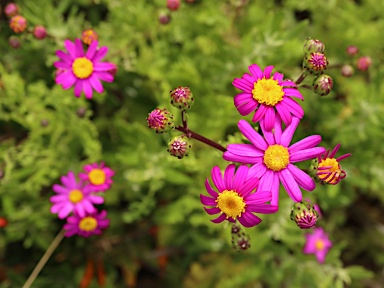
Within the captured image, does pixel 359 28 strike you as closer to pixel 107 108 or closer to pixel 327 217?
pixel 327 217

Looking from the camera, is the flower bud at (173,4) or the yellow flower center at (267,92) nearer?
the yellow flower center at (267,92)

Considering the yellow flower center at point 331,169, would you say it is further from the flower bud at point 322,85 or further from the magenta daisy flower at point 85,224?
the magenta daisy flower at point 85,224

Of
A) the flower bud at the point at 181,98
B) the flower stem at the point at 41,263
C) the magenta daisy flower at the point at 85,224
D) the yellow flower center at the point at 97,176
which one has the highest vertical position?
the flower bud at the point at 181,98

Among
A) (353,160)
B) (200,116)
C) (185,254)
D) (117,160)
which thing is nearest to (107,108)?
(117,160)

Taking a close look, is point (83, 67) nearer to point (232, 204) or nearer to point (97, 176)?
point (97, 176)

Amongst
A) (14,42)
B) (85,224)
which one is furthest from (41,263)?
(14,42)

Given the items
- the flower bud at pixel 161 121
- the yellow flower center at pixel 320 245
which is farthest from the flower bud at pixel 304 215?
the yellow flower center at pixel 320 245
